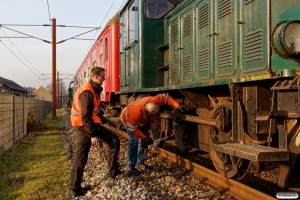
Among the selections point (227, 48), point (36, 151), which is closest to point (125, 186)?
point (227, 48)

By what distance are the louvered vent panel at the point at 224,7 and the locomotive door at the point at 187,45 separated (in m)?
1.10

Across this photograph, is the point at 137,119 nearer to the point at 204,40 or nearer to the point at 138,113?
the point at 138,113

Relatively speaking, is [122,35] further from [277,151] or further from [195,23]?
[277,151]

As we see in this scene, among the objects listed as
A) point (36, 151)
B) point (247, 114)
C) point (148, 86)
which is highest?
point (148, 86)

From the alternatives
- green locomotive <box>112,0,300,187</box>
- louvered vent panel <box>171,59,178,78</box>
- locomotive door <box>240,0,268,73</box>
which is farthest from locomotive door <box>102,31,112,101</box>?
locomotive door <box>240,0,268,73</box>

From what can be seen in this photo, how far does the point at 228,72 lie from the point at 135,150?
223 centimetres

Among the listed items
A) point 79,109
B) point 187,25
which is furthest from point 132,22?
point 79,109

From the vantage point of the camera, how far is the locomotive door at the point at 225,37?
488cm

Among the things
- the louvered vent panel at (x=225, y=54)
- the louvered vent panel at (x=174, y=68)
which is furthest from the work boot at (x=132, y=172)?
the louvered vent panel at (x=225, y=54)

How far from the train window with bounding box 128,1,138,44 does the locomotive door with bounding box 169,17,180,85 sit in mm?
1133

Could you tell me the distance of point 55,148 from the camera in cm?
930

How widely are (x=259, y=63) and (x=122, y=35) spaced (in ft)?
19.7

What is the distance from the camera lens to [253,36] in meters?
4.41

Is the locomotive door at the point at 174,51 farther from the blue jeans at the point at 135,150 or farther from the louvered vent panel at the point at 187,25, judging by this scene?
the blue jeans at the point at 135,150
